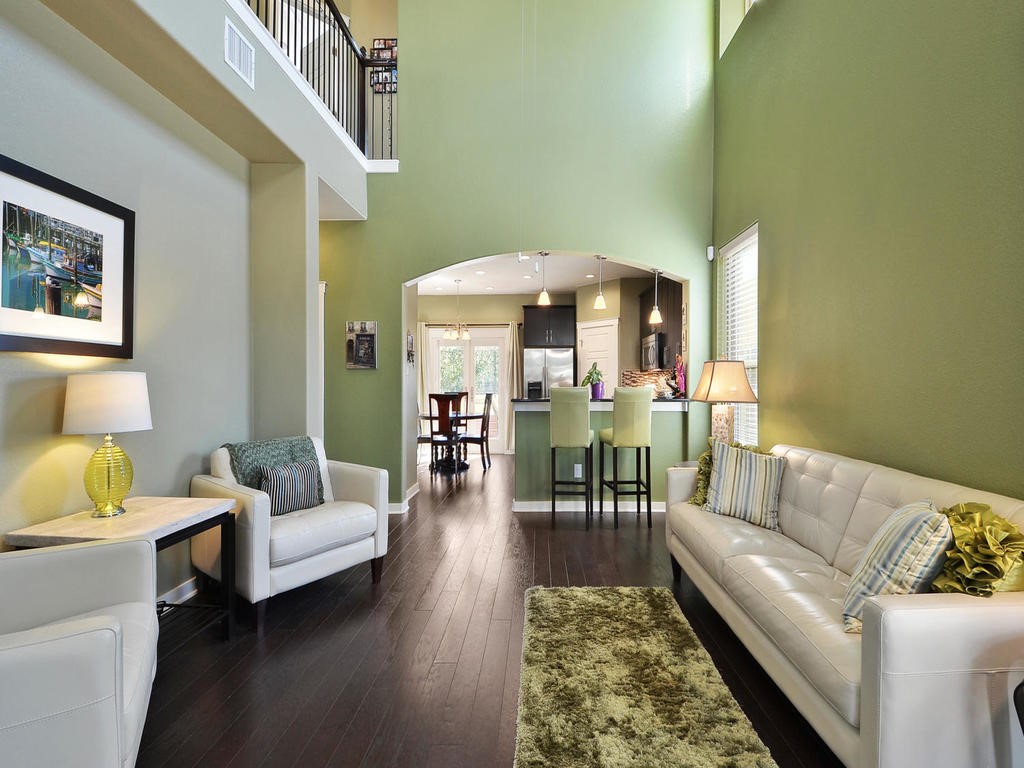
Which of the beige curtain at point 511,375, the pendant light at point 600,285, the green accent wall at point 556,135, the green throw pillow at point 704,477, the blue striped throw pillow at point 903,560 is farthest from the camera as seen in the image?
the beige curtain at point 511,375

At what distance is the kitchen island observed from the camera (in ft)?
18.1

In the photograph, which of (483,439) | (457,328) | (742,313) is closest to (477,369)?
(457,328)

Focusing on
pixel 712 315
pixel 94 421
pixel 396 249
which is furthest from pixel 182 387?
pixel 712 315

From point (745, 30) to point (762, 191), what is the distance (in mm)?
1464

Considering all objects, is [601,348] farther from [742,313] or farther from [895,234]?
[895,234]

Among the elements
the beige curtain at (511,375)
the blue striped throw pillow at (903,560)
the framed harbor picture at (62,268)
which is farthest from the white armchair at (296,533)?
the beige curtain at (511,375)

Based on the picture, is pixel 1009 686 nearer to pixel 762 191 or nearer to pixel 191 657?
pixel 191 657

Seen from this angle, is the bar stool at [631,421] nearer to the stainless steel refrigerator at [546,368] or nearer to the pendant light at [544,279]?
the pendant light at [544,279]

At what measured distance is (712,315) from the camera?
541 centimetres

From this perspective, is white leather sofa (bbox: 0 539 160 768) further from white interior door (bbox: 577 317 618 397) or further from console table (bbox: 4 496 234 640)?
white interior door (bbox: 577 317 618 397)

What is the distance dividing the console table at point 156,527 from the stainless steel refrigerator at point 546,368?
22.8ft

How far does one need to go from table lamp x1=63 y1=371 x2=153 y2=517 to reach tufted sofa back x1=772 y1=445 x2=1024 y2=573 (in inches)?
120

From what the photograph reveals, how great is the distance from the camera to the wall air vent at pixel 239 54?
302 cm

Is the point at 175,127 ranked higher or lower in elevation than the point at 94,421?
higher
